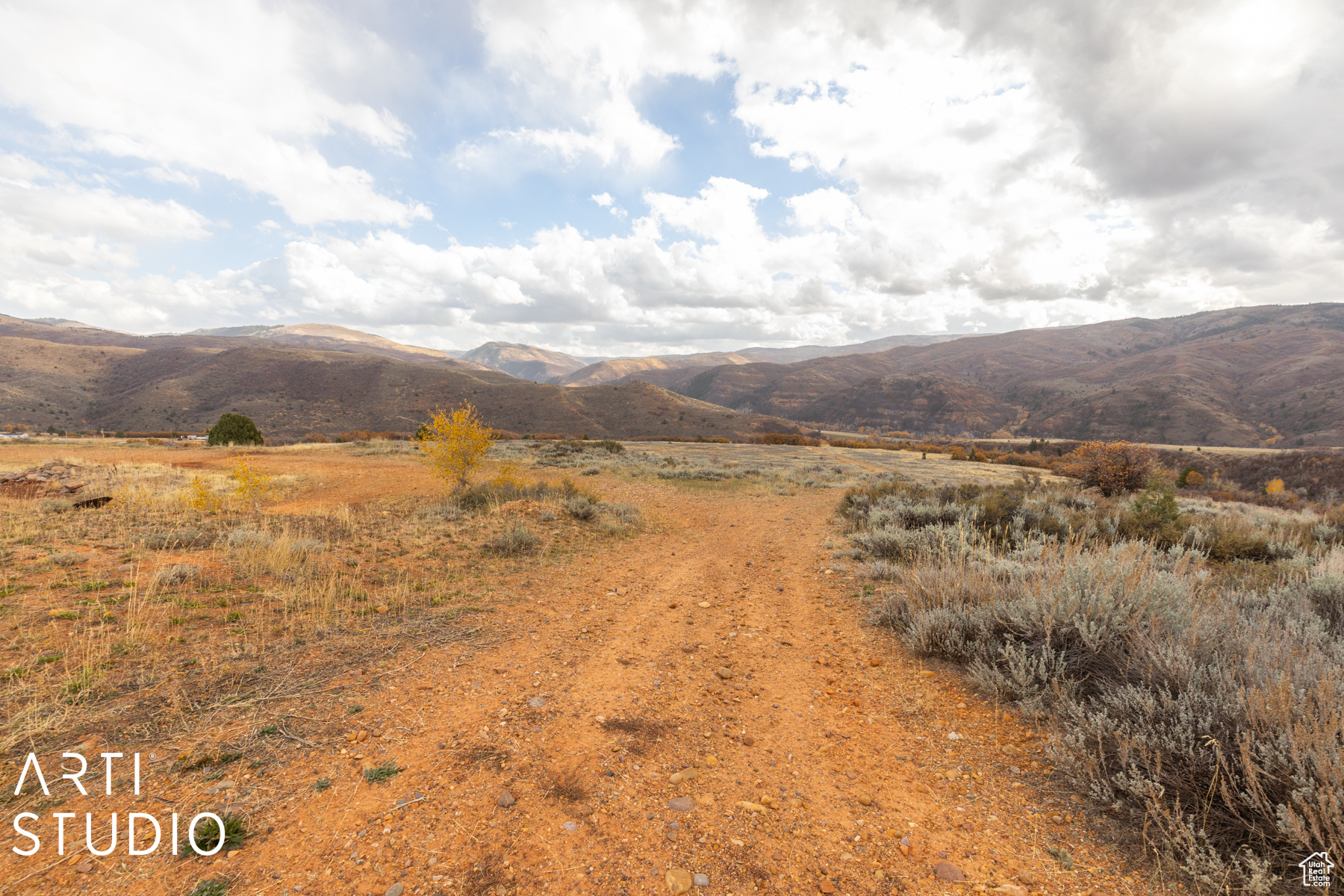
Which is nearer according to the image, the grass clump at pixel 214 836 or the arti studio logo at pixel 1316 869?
the arti studio logo at pixel 1316 869

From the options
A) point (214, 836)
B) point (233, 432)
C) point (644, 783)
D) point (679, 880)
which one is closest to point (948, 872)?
point (679, 880)

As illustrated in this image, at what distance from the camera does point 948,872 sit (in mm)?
2578

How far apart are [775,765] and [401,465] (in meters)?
19.2

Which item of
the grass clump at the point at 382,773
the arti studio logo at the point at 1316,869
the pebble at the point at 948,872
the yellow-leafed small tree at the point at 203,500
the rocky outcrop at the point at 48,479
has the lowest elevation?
the pebble at the point at 948,872

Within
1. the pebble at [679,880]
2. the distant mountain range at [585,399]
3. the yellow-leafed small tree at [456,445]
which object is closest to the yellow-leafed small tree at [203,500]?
the yellow-leafed small tree at [456,445]

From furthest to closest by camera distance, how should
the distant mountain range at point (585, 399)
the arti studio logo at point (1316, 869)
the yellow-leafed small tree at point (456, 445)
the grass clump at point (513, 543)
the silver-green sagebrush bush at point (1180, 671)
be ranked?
the distant mountain range at point (585, 399) < the yellow-leafed small tree at point (456, 445) < the grass clump at point (513, 543) < the silver-green sagebrush bush at point (1180, 671) < the arti studio logo at point (1316, 869)

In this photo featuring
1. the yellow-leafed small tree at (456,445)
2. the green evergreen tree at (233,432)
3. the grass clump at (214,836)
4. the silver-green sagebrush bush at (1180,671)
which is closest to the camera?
the silver-green sagebrush bush at (1180,671)

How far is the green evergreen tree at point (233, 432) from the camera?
25641 millimetres

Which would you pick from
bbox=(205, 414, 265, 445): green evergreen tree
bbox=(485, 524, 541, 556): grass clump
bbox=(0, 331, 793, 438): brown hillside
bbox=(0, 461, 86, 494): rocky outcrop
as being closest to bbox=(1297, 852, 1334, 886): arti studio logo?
bbox=(485, 524, 541, 556): grass clump

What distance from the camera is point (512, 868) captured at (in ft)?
8.32

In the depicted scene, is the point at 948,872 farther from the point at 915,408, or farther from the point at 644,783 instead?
the point at 915,408

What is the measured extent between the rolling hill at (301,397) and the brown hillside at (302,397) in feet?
0.83

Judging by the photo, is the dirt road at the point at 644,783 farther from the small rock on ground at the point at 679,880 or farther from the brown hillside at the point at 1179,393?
the brown hillside at the point at 1179,393

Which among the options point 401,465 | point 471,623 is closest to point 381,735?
point 471,623
